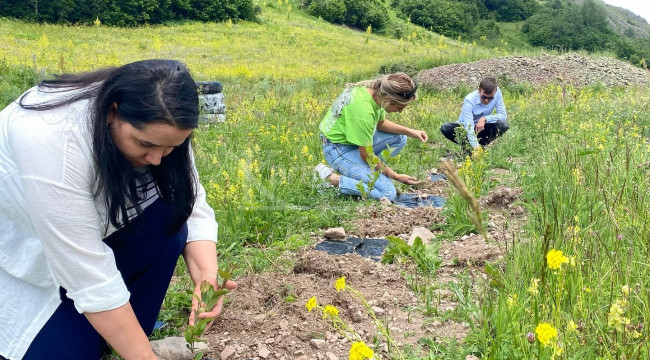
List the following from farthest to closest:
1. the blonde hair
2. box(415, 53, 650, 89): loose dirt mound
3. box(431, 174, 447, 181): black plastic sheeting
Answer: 1. box(415, 53, 650, 89): loose dirt mound
2. box(431, 174, 447, 181): black plastic sheeting
3. the blonde hair

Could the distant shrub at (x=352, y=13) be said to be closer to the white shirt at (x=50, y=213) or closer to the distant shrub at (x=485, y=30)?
the distant shrub at (x=485, y=30)

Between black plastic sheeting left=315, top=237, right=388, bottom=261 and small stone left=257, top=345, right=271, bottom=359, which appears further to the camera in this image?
black plastic sheeting left=315, top=237, right=388, bottom=261

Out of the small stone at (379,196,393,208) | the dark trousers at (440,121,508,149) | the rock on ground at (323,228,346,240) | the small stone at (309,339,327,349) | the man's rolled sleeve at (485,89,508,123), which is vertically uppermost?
the man's rolled sleeve at (485,89,508,123)

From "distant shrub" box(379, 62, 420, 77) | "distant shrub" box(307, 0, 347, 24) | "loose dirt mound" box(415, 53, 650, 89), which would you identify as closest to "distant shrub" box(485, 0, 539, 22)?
"distant shrub" box(307, 0, 347, 24)

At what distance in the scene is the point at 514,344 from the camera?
5.46 feet

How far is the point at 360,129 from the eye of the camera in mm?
4332

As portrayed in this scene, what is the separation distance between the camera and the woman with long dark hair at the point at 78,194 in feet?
4.70

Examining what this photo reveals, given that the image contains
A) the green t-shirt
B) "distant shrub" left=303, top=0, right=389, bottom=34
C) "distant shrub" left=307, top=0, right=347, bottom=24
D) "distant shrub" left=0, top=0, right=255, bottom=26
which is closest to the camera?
the green t-shirt

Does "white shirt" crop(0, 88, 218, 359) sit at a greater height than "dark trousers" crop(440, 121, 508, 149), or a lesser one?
greater

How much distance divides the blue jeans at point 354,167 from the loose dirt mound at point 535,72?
8.52 metres

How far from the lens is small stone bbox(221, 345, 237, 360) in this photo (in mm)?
2037

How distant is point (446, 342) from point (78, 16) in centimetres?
2826

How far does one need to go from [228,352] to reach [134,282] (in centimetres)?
47

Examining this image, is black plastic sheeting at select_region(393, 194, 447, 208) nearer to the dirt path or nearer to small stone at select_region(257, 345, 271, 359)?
the dirt path
